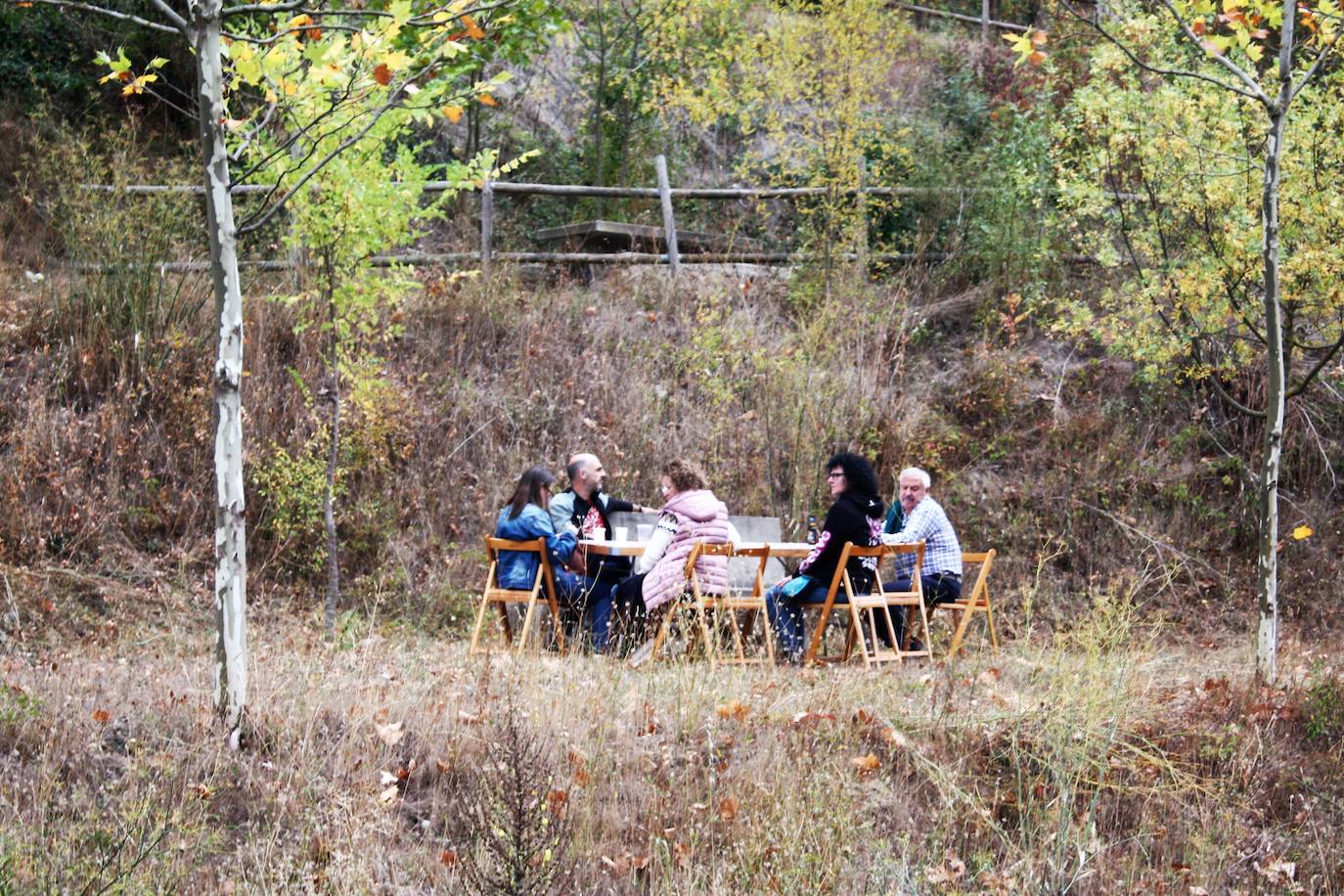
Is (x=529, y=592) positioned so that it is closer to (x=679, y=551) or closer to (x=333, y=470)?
(x=679, y=551)

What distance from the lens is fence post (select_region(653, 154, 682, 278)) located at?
49.9 feet

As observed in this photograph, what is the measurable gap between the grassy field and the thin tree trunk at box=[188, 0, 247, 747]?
53 cm

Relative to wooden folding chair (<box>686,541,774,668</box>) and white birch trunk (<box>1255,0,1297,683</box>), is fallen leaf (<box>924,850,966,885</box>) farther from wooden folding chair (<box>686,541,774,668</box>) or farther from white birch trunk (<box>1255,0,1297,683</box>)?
white birch trunk (<box>1255,0,1297,683</box>)

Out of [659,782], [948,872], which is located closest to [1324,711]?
[948,872]

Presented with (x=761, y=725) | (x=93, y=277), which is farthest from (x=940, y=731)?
(x=93, y=277)

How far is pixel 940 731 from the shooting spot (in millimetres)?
5926

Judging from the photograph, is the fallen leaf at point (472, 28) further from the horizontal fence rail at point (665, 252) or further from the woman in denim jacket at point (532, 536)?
the horizontal fence rail at point (665, 252)

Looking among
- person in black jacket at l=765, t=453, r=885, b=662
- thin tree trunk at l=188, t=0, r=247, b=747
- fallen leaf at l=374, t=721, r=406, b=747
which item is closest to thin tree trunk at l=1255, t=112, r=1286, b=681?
person in black jacket at l=765, t=453, r=885, b=662

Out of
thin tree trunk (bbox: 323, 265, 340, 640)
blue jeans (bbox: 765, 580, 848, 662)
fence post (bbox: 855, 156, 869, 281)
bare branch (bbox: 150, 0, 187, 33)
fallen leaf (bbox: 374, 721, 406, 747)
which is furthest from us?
fence post (bbox: 855, 156, 869, 281)

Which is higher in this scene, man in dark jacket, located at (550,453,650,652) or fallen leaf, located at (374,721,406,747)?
man in dark jacket, located at (550,453,650,652)

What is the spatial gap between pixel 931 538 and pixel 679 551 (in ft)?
5.72

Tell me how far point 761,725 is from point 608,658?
1.48 metres

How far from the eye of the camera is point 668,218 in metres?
15.5

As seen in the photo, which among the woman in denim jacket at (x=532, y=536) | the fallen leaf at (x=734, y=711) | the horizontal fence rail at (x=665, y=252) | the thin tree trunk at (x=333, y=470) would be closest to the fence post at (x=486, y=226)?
the horizontal fence rail at (x=665, y=252)
